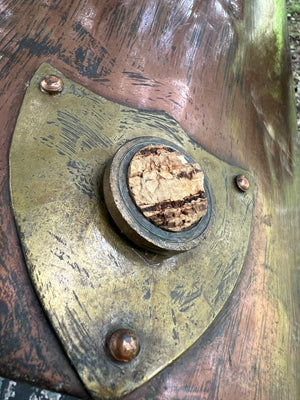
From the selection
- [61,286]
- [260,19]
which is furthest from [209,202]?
[260,19]

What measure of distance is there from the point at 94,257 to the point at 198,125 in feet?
1.54

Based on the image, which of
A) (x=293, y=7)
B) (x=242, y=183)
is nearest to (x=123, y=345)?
(x=242, y=183)

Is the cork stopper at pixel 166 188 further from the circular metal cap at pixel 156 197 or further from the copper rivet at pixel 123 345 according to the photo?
the copper rivet at pixel 123 345

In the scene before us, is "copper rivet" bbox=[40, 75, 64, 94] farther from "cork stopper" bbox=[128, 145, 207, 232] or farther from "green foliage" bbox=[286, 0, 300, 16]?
"green foliage" bbox=[286, 0, 300, 16]

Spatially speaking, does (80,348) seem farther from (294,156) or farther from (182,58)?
(294,156)

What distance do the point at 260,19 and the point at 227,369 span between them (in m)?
1.15

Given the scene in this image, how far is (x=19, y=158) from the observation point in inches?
27.0

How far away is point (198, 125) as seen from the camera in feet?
3.07

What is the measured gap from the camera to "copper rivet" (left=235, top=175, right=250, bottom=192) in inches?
35.9

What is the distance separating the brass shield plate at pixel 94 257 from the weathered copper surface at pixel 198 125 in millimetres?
26

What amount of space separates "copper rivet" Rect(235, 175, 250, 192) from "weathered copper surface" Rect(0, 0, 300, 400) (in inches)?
2.3

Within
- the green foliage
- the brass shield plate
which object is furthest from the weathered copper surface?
the green foliage

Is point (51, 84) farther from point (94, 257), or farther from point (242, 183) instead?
point (242, 183)

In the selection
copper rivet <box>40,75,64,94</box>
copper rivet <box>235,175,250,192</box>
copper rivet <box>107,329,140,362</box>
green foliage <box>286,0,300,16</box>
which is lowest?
copper rivet <box>107,329,140,362</box>
